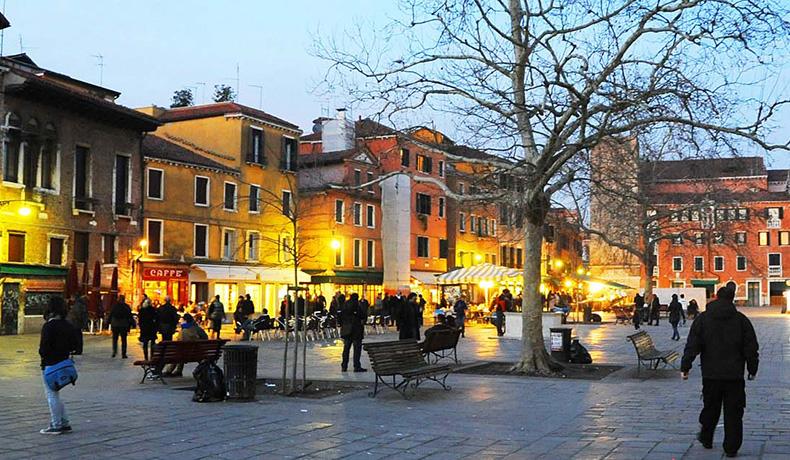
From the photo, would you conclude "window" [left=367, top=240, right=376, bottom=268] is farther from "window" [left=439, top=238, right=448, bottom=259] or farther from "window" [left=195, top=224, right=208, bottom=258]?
"window" [left=195, top=224, right=208, bottom=258]

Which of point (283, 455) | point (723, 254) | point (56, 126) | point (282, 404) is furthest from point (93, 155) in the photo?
point (723, 254)

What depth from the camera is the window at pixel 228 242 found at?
4659 cm

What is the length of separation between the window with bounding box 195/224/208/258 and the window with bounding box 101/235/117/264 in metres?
6.28

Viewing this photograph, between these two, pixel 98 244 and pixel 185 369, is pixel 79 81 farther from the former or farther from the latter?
pixel 185 369

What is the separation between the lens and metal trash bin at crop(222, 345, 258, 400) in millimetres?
13125

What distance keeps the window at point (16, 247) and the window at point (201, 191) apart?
11.9 metres

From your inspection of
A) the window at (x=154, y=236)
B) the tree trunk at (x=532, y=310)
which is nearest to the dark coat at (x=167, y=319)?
the tree trunk at (x=532, y=310)

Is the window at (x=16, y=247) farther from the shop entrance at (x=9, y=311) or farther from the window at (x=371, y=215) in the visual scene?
the window at (x=371, y=215)

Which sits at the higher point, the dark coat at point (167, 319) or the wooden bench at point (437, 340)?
the dark coat at point (167, 319)

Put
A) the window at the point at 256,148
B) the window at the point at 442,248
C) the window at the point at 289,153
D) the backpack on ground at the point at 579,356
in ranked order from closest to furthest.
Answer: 1. the backpack on ground at the point at 579,356
2. the window at the point at 256,148
3. the window at the point at 289,153
4. the window at the point at 442,248

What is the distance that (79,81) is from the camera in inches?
1588

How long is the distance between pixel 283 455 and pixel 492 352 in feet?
49.5

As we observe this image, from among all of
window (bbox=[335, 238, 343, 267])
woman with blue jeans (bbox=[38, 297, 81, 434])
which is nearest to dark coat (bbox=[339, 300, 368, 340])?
woman with blue jeans (bbox=[38, 297, 81, 434])

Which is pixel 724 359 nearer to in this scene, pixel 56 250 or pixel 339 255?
pixel 56 250
